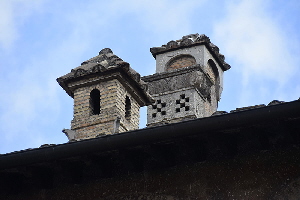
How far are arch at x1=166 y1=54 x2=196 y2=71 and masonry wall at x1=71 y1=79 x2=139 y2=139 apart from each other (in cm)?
371

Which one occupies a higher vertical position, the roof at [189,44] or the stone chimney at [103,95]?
the roof at [189,44]

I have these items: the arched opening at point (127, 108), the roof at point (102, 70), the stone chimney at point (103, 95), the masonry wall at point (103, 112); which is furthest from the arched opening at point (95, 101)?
the arched opening at point (127, 108)

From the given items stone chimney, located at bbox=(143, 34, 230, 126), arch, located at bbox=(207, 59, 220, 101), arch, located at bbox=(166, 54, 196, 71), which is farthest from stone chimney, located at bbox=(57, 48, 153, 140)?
arch, located at bbox=(207, 59, 220, 101)

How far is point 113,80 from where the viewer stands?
12.2 m

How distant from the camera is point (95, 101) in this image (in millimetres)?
12680

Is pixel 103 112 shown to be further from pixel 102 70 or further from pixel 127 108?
→ pixel 102 70

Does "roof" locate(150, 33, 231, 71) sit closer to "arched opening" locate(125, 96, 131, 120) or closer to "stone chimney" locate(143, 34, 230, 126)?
"stone chimney" locate(143, 34, 230, 126)

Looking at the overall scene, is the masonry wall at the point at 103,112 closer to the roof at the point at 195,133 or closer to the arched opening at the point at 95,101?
the arched opening at the point at 95,101

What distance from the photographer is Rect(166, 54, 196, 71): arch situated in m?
16.1

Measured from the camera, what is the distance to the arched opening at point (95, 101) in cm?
1250

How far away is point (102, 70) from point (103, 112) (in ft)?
2.34

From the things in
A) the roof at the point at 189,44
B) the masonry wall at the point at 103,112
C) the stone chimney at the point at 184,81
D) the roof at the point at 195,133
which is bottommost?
the roof at the point at 195,133

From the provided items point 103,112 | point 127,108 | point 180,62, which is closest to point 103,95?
point 103,112

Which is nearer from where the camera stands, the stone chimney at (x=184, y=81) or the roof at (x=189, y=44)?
the stone chimney at (x=184, y=81)
